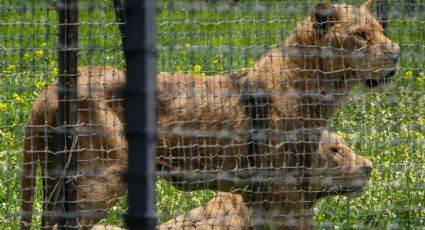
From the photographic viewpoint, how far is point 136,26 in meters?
2.22

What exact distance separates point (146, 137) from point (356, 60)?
394 cm

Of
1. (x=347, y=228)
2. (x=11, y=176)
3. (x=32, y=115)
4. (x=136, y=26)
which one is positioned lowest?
(x=347, y=228)

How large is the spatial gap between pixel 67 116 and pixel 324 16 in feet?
6.20

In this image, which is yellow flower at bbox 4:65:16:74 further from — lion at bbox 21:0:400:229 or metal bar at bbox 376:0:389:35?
metal bar at bbox 376:0:389:35

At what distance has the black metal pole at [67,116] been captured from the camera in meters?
5.22

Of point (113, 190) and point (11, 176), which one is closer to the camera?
point (113, 190)

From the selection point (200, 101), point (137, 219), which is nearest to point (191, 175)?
point (200, 101)

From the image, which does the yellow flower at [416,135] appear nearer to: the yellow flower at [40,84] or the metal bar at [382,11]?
the metal bar at [382,11]

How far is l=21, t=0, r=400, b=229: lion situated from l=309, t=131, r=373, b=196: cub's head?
0.33ft

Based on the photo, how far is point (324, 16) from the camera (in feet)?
20.6

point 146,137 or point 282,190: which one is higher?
point 146,137

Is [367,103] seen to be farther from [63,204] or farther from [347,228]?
[63,204]

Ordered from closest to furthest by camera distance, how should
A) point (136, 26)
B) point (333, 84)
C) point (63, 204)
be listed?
point (136, 26), point (63, 204), point (333, 84)

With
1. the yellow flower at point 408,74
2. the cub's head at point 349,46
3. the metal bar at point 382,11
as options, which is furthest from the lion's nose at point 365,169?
the metal bar at point 382,11
